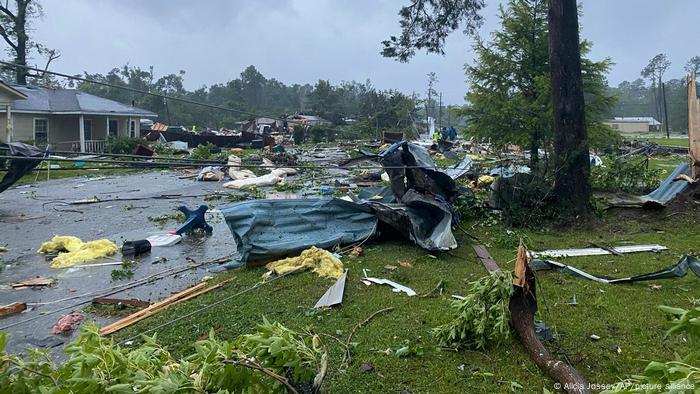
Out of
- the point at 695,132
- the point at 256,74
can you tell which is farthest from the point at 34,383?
the point at 256,74

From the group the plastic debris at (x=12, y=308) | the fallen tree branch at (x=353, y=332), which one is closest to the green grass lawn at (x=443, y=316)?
the fallen tree branch at (x=353, y=332)

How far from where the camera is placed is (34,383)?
1.62m

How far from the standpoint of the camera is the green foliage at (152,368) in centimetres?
159

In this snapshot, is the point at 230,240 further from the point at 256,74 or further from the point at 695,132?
the point at 256,74

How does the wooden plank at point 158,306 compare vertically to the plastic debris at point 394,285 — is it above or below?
below

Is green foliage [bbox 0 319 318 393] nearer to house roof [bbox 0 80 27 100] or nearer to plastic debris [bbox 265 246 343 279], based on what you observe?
plastic debris [bbox 265 246 343 279]

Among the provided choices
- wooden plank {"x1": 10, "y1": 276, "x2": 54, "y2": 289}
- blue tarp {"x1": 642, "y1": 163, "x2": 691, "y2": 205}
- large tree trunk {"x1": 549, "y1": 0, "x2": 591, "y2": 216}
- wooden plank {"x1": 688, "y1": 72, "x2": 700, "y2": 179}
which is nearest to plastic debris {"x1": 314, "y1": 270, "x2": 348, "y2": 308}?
wooden plank {"x1": 10, "y1": 276, "x2": 54, "y2": 289}

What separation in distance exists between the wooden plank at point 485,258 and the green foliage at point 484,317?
2.15 meters

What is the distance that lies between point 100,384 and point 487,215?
8190 mm

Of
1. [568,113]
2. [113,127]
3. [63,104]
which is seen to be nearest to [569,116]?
[568,113]

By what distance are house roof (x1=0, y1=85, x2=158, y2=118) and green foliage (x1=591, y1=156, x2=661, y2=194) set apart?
24812 mm

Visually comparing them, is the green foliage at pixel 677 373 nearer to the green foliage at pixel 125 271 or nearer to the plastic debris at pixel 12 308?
the plastic debris at pixel 12 308

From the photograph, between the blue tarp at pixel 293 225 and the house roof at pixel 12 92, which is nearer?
the blue tarp at pixel 293 225

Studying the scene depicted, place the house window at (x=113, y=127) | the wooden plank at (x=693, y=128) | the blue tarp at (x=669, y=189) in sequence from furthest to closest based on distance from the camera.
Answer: the house window at (x=113, y=127), the wooden plank at (x=693, y=128), the blue tarp at (x=669, y=189)
